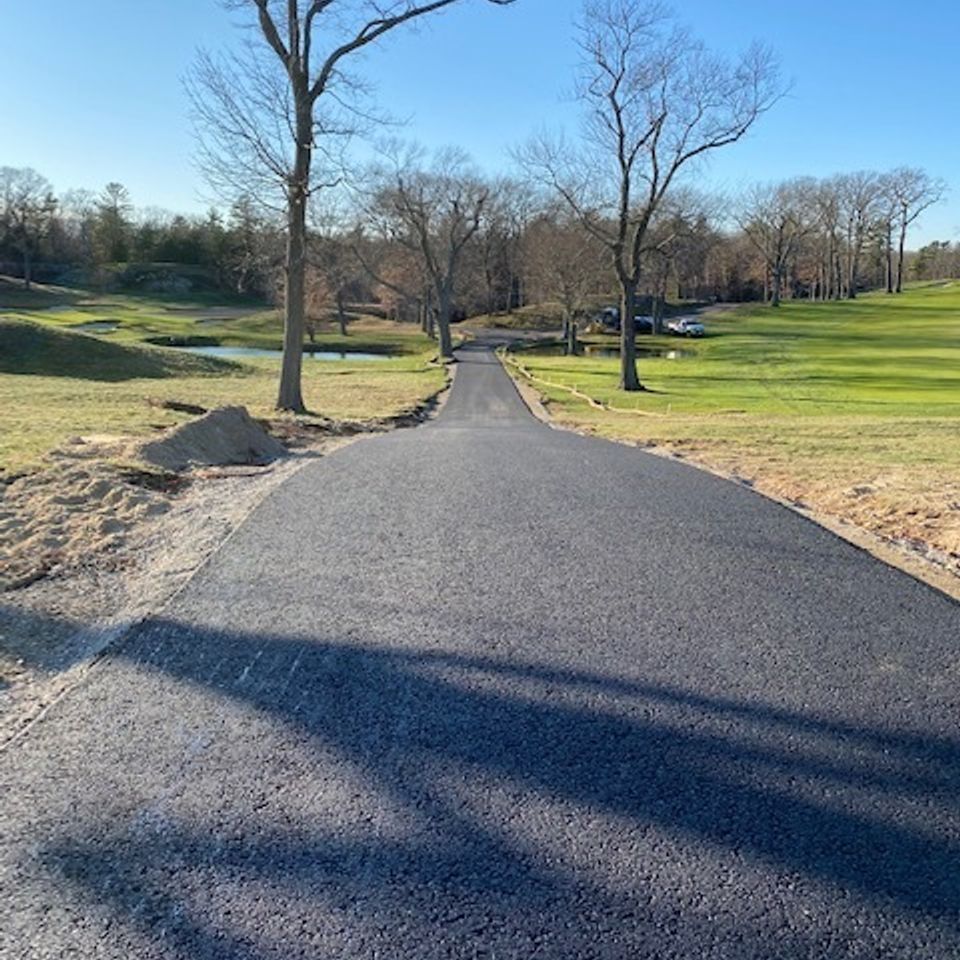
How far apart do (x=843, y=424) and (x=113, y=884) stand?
19.2 meters

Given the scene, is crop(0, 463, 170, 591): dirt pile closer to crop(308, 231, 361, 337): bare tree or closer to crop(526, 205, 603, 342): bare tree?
crop(308, 231, 361, 337): bare tree

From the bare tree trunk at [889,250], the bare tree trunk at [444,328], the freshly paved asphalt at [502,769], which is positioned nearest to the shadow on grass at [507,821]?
the freshly paved asphalt at [502,769]

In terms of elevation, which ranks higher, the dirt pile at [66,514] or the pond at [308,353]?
the pond at [308,353]

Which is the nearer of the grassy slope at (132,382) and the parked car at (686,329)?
the grassy slope at (132,382)

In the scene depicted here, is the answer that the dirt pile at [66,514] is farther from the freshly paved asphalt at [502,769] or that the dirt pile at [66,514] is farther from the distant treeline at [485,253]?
the distant treeline at [485,253]

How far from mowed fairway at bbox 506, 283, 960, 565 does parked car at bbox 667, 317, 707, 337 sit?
1.42 metres

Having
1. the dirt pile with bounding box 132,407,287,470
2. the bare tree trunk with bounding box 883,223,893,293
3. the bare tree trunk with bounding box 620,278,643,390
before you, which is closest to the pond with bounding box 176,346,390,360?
the bare tree trunk with bounding box 620,278,643,390

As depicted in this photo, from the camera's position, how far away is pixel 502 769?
10.8 ft

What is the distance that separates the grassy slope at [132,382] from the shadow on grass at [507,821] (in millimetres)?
6353

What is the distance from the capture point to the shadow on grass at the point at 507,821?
2.44m

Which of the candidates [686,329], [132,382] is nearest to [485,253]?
[686,329]

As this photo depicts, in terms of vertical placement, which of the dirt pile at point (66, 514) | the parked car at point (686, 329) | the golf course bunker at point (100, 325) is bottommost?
the dirt pile at point (66, 514)

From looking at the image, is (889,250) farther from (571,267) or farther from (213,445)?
(213,445)

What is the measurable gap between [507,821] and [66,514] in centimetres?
549
